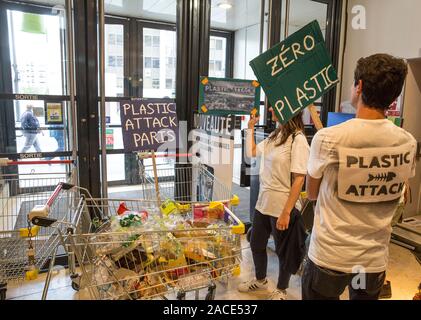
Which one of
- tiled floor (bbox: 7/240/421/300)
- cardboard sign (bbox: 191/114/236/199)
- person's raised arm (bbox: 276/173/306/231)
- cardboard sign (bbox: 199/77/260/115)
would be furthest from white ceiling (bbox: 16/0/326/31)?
tiled floor (bbox: 7/240/421/300)

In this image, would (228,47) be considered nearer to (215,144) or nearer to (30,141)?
(215,144)

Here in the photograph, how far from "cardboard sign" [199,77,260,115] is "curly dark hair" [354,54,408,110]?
221 centimetres

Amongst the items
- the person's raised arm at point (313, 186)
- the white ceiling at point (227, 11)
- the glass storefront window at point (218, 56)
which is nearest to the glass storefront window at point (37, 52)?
the white ceiling at point (227, 11)

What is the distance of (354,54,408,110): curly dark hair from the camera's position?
4.23 ft

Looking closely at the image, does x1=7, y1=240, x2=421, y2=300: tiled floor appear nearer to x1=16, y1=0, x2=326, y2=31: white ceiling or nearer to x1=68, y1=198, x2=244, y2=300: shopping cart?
x1=68, y1=198, x2=244, y2=300: shopping cart

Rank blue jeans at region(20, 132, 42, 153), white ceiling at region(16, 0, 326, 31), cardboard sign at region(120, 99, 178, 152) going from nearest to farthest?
cardboard sign at region(120, 99, 178, 152) < blue jeans at region(20, 132, 42, 153) < white ceiling at region(16, 0, 326, 31)

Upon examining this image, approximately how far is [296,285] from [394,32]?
3128mm

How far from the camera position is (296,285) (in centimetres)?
289

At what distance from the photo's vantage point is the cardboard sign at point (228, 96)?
136 inches

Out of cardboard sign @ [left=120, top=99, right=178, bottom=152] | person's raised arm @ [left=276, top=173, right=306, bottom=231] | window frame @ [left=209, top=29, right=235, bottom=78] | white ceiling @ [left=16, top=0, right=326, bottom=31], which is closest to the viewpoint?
person's raised arm @ [left=276, top=173, right=306, bottom=231]

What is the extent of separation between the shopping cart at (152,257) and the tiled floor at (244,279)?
30.9 inches

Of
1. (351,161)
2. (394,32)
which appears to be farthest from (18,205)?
(394,32)

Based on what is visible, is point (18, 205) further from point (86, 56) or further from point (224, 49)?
point (224, 49)
